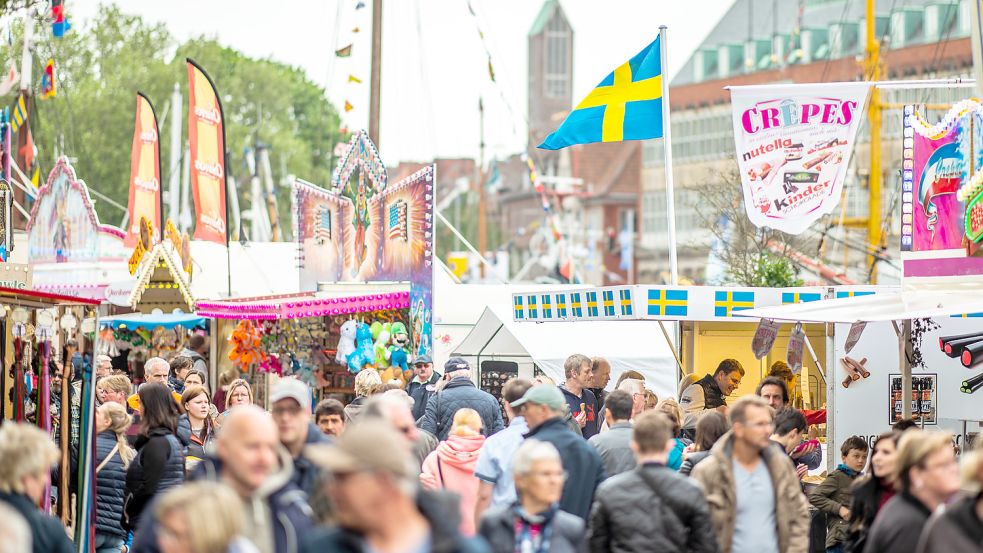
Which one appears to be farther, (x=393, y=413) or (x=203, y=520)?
(x=393, y=413)

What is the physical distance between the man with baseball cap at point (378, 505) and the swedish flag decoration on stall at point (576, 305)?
10.4m

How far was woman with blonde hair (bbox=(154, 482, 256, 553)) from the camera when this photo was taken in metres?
5.37

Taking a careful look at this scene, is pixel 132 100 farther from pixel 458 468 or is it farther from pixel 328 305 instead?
pixel 458 468

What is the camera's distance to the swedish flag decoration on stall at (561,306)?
15.7 metres

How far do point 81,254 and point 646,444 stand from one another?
73.8ft

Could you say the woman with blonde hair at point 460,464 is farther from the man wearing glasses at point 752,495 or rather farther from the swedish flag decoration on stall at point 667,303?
the swedish flag decoration on stall at point 667,303

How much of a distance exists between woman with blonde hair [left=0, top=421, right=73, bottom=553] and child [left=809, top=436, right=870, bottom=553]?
5321mm

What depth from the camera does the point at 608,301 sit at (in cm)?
Result: 1466

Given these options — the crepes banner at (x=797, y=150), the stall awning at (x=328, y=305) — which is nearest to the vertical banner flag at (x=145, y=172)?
the stall awning at (x=328, y=305)


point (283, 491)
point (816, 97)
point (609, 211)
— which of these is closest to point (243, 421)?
point (283, 491)

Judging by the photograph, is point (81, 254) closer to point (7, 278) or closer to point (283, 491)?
point (7, 278)

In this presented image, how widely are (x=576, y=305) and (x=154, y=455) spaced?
6562mm

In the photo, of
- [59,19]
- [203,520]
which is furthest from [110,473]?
[59,19]

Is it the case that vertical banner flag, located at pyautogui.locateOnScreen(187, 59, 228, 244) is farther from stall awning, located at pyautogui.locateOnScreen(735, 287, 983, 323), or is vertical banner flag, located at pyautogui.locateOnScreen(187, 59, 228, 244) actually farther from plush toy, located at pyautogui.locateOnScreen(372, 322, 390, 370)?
stall awning, located at pyautogui.locateOnScreen(735, 287, 983, 323)
